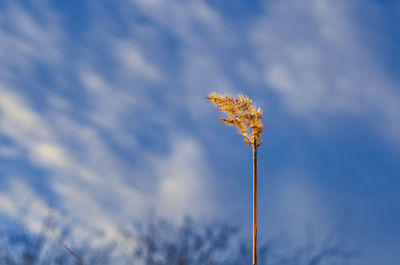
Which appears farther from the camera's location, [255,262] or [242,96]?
[242,96]

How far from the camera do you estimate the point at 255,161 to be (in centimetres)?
659

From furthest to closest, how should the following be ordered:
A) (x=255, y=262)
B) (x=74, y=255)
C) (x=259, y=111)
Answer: (x=259, y=111) → (x=255, y=262) → (x=74, y=255)

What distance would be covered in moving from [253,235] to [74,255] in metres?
2.59

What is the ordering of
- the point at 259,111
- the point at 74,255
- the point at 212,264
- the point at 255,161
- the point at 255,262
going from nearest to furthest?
the point at 74,255 → the point at 212,264 → the point at 255,262 → the point at 255,161 → the point at 259,111

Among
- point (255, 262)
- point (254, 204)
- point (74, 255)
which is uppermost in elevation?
point (254, 204)

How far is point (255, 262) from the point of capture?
6035mm

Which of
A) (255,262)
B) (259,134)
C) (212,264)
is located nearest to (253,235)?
(255,262)

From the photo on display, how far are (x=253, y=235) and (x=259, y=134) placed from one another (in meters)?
1.59

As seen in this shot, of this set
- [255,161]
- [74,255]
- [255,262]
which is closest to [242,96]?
[255,161]

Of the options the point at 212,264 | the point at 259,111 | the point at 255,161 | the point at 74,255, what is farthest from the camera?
the point at 259,111

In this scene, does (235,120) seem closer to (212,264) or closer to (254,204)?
(254,204)

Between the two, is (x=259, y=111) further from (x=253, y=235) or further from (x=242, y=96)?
(x=253, y=235)

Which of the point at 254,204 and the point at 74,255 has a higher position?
the point at 254,204

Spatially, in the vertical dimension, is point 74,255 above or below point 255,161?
below
